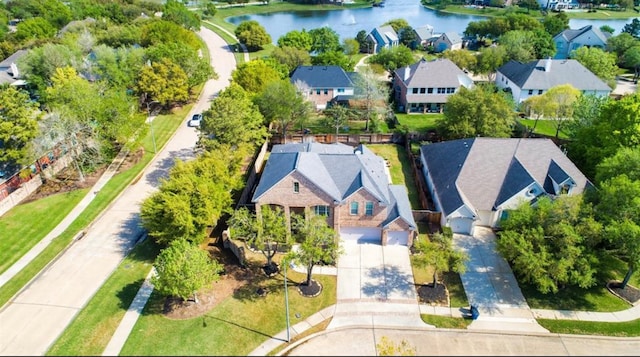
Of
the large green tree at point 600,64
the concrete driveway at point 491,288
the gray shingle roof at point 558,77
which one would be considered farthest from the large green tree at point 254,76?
the large green tree at point 600,64

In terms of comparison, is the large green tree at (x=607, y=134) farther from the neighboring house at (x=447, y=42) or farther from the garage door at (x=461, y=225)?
A: the neighboring house at (x=447, y=42)

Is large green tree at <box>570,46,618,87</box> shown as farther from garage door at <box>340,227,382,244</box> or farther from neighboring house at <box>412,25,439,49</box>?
garage door at <box>340,227,382,244</box>

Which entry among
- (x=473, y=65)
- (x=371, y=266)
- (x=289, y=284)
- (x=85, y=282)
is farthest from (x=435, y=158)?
(x=473, y=65)

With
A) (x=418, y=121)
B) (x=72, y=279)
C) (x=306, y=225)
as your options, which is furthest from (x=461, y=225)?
(x=72, y=279)

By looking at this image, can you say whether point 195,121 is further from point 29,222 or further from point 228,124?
point 29,222

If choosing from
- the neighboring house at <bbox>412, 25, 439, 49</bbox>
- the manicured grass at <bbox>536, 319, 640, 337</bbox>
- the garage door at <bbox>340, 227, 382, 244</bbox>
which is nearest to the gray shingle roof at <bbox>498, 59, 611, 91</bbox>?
the garage door at <bbox>340, 227, 382, 244</bbox>
